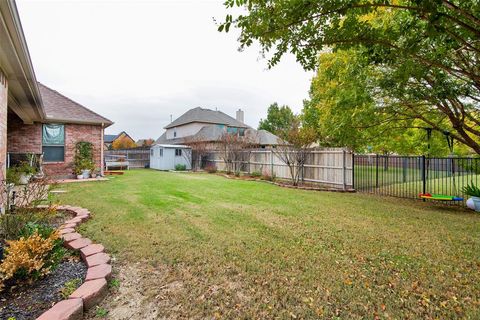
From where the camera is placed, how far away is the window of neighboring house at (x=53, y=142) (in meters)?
11.2

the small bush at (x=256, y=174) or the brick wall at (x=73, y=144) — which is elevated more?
the brick wall at (x=73, y=144)

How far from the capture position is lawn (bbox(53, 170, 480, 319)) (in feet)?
7.27

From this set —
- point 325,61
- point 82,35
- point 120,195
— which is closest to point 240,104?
point 325,61

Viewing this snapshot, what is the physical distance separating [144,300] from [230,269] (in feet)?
3.26

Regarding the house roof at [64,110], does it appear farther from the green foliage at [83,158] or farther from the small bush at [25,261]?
the small bush at [25,261]

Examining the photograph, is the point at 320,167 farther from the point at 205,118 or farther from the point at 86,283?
the point at 205,118

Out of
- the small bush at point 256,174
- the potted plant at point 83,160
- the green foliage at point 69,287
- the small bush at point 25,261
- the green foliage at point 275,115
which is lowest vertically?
the green foliage at point 69,287

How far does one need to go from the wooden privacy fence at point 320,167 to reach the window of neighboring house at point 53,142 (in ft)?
32.9

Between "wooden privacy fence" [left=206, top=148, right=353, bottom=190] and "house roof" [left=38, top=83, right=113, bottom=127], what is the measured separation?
8.75 m

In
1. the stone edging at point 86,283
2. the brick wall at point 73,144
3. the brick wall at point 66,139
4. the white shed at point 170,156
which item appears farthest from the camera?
the white shed at point 170,156

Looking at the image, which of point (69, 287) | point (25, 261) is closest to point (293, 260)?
point (69, 287)

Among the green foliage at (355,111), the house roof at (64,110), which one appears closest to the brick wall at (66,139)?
the house roof at (64,110)

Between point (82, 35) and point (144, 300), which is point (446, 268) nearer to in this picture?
point (144, 300)

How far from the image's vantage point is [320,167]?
10727 millimetres
